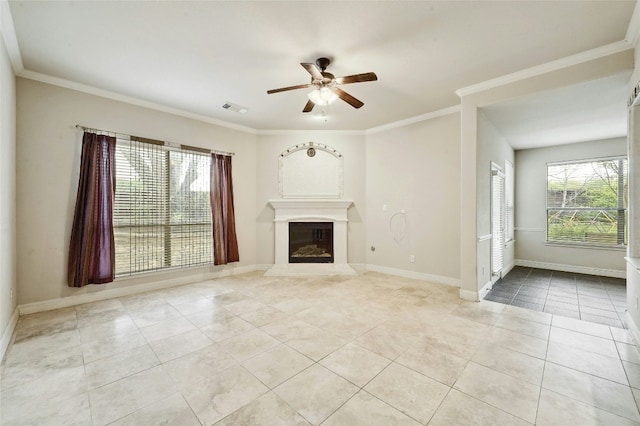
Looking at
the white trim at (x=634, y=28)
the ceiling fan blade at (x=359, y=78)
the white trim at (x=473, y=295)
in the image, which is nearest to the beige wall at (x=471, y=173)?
the white trim at (x=473, y=295)

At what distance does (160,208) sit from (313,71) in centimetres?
327

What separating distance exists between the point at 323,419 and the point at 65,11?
3690 mm

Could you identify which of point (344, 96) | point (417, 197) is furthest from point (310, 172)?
point (344, 96)

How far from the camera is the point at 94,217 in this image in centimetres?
358

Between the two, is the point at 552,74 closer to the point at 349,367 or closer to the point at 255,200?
the point at 349,367

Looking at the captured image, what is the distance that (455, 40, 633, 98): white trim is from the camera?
2670 mm

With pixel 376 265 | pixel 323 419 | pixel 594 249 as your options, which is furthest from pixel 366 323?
pixel 594 249

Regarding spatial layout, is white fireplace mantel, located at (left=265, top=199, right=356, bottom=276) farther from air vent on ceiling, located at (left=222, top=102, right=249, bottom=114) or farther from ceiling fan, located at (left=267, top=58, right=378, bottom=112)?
→ ceiling fan, located at (left=267, top=58, right=378, bottom=112)

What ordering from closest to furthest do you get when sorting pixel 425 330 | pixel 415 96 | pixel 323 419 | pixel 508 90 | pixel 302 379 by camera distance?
pixel 323 419 < pixel 302 379 < pixel 425 330 < pixel 508 90 < pixel 415 96

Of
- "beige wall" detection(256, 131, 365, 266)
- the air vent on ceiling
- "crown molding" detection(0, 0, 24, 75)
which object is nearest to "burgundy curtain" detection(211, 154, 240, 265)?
"beige wall" detection(256, 131, 365, 266)

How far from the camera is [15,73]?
122 inches

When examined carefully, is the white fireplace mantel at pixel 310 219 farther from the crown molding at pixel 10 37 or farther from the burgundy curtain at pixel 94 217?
the crown molding at pixel 10 37

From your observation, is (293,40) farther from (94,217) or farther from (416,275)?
(416,275)

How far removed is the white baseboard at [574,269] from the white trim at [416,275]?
2827 mm
